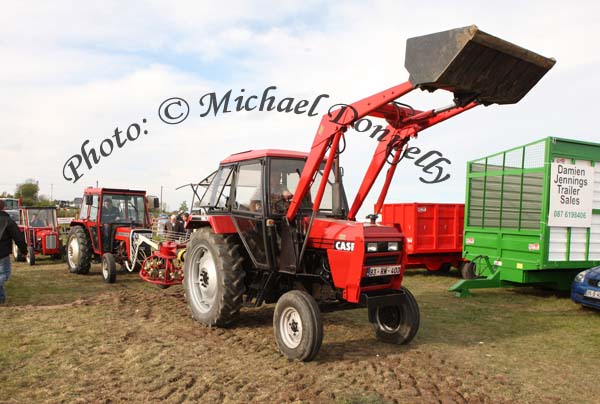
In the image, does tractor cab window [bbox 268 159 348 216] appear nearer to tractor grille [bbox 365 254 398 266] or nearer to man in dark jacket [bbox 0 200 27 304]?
tractor grille [bbox 365 254 398 266]

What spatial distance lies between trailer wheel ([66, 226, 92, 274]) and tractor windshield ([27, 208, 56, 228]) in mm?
3310

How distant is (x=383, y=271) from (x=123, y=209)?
7337mm

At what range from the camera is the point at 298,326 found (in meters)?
4.67

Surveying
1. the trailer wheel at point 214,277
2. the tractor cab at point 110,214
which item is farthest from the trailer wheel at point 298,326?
the tractor cab at point 110,214

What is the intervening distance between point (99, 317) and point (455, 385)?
4.52m

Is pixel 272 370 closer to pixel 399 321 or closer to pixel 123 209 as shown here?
pixel 399 321

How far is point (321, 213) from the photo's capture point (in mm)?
5559

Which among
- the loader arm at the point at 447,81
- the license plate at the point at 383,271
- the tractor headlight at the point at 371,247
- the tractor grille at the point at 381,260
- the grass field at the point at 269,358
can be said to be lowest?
the grass field at the point at 269,358

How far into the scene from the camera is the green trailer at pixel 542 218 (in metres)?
7.91

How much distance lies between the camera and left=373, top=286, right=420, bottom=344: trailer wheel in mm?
5148

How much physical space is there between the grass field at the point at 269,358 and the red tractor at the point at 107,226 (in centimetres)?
231

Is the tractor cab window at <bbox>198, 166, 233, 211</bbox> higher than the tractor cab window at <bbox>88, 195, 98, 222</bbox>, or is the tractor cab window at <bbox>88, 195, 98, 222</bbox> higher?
the tractor cab window at <bbox>198, 166, 233, 211</bbox>

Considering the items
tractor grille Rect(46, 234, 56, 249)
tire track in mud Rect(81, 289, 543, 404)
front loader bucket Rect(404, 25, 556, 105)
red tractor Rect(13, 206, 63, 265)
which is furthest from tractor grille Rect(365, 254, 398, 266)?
tractor grille Rect(46, 234, 56, 249)

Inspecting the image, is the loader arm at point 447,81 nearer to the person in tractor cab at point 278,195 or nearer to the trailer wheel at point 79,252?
the person in tractor cab at point 278,195
